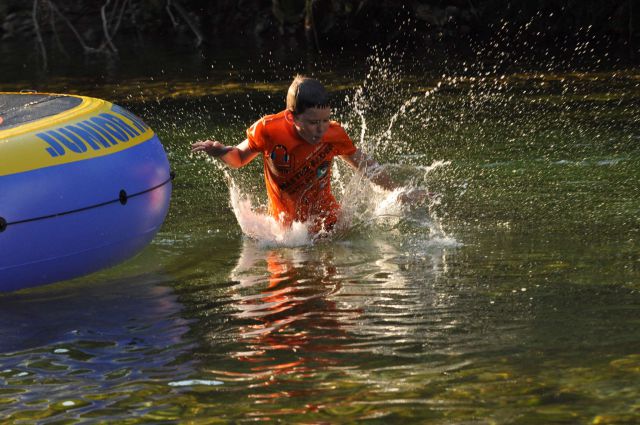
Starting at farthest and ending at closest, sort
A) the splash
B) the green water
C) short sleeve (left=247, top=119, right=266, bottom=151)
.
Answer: the splash
short sleeve (left=247, top=119, right=266, bottom=151)
the green water

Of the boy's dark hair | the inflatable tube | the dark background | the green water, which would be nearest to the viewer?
the green water

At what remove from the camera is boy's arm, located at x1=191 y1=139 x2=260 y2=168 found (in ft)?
20.9

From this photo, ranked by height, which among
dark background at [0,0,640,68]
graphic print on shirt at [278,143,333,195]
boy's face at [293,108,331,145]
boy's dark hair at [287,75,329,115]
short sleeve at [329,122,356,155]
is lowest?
graphic print on shirt at [278,143,333,195]

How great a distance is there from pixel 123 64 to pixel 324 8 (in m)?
3.03

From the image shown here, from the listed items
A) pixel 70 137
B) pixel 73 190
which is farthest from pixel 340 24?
pixel 73 190

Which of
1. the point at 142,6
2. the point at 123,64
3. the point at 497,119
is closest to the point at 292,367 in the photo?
the point at 497,119

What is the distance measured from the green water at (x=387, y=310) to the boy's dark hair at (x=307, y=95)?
827 millimetres

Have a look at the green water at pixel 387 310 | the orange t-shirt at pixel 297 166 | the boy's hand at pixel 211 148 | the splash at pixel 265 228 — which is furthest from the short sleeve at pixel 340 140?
the boy's hand at pixel 211 148

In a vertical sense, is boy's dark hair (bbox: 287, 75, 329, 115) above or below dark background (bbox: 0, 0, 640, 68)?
below

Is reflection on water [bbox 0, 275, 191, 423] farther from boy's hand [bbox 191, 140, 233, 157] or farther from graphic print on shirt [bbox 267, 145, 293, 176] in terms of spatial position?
graphic print on shirt [bbox 267, 145, 293, 176]

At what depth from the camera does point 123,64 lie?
1540 centimetres

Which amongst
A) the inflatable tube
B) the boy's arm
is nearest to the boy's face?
the boy's arm

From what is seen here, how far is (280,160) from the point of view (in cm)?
668

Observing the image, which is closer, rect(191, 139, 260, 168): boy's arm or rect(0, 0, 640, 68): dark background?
rect(191, 139, 260, 168): boy's arm
